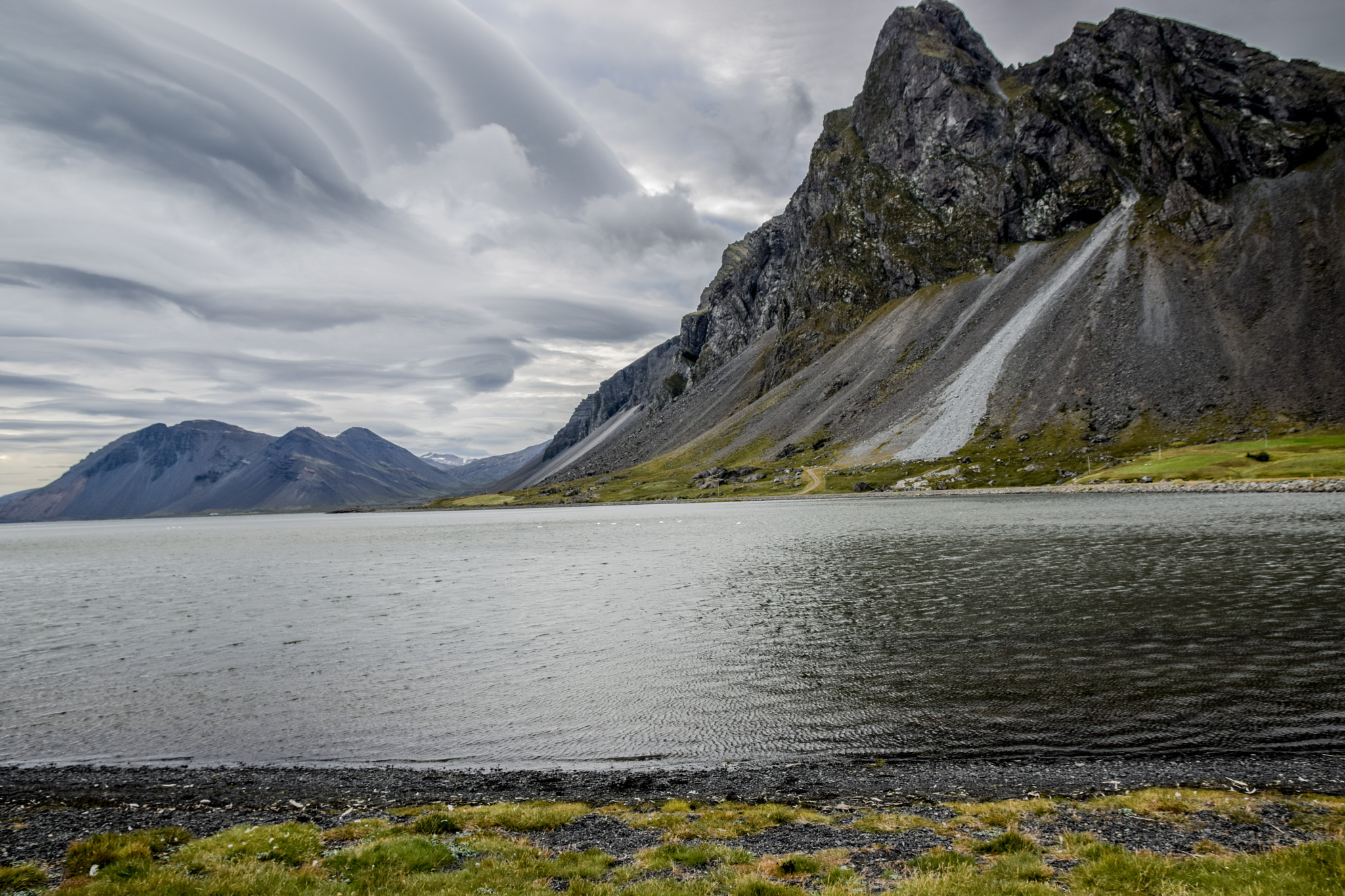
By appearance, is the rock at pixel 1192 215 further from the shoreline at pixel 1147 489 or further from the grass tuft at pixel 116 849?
the grass tuft at pixel 116 849

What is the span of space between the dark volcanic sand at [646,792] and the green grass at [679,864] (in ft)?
2.43

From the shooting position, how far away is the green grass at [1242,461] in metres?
108

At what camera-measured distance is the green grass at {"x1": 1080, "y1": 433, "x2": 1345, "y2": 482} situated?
107500 mm

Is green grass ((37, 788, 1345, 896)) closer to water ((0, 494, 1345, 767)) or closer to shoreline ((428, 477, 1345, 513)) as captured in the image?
water ((0, 494, 1345, 767))

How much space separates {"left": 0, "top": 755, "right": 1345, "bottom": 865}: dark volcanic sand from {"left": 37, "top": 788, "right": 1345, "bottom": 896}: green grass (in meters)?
0.74

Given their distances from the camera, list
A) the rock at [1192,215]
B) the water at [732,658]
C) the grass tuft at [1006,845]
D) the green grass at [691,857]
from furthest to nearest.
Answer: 1. the rock at [1192,215]
2. the water at [732,658]
3. the green grass at [691,857]
4. the grass tuft at [1006,845]

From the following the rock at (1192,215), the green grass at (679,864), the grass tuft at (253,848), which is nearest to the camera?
the green grass at (679,864)

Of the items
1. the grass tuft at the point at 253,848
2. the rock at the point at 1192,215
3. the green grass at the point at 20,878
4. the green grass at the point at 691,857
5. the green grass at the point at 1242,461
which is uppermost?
the rock at the point at 1192,215

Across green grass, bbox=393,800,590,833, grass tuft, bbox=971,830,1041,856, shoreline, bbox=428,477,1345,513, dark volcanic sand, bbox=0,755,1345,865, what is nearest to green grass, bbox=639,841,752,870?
dark volcanic sand, bbox=0,755,1345,865

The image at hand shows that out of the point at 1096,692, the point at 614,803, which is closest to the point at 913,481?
the point at 1096,692

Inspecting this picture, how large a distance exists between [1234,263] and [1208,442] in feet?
232

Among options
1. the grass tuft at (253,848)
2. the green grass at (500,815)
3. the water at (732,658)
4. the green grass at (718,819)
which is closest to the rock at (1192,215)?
the water at (732,658)

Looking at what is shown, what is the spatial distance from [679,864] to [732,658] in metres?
18.5

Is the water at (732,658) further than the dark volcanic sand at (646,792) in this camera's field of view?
Yes
